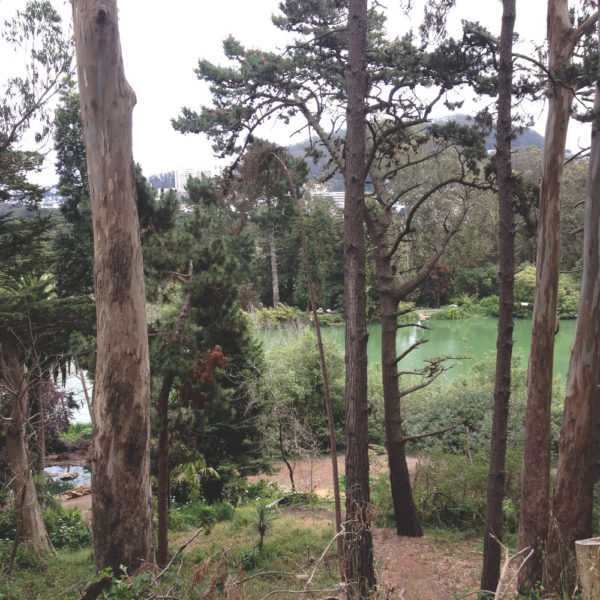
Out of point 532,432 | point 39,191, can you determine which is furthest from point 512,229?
point 39,191

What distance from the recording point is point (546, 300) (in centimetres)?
486

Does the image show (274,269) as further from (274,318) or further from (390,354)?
(390,354)

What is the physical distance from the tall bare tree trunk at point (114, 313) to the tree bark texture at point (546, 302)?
3442 mm

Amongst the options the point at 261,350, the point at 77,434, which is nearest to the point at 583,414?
the point at 261,350

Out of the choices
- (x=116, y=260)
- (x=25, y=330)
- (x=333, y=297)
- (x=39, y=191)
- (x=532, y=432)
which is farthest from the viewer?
(x=333, y=297)

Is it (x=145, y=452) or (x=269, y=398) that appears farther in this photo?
(x=269, y=398)

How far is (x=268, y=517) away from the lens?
5.81 m

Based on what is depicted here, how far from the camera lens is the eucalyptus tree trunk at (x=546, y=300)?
4.76 meters

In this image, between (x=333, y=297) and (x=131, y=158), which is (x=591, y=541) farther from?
(x=333, y=297)

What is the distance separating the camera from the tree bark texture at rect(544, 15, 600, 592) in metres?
4.08

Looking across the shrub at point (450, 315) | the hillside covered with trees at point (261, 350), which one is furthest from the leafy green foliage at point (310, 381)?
the shrub at point (450, 315)

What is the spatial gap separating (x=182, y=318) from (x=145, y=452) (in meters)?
1.83

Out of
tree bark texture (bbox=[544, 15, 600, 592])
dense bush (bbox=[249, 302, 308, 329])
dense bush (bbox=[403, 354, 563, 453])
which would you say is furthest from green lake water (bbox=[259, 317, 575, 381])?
tree bark texture (bbox=[544, 15, 600, 592])

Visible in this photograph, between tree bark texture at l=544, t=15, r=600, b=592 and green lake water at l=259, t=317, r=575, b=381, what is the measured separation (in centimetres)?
1020
